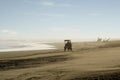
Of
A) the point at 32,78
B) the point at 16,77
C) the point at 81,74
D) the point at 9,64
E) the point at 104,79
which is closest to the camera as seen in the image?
the point at 104,79

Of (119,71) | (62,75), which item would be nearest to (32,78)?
(62,75)

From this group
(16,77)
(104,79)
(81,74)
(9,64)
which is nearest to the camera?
(104,79)

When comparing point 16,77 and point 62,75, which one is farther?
point 16,77

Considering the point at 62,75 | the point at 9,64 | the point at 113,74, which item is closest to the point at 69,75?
the point at 62,75

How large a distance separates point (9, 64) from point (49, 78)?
8232mm

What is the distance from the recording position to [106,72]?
10305 millimetres

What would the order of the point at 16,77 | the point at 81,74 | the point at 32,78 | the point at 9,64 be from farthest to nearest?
the point at 9,64
the point at 16,77
the point at 32,78
the point at 81,74

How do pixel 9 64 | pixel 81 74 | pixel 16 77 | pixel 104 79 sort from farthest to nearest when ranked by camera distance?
pixel 9 64 → pixel 16 77 → pixel 81 74 → pixel 104 79

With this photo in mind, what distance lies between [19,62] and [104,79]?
1057 cm

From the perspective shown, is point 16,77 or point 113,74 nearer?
point 113,74

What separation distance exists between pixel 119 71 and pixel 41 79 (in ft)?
11.8

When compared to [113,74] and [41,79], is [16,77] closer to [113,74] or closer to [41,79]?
[41,79]

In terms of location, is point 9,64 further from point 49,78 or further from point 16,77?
point 49,78

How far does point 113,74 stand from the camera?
9977mm
